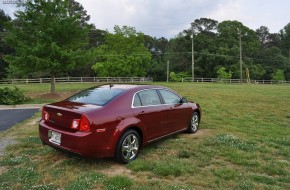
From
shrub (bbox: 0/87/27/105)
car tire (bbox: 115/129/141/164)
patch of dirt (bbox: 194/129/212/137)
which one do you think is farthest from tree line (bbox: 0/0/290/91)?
car tire (bbox: 115/129/141/164)

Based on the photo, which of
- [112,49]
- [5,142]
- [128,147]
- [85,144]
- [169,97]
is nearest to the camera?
[85,144]

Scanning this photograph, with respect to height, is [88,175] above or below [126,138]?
below

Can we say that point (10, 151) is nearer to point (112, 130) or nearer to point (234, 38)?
point (112, 130)

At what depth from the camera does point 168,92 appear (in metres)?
6.62

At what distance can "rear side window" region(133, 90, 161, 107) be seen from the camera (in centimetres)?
542

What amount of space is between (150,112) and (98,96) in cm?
110

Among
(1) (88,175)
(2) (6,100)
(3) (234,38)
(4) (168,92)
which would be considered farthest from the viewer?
(3) (234,38)

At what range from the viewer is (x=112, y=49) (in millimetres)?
51906

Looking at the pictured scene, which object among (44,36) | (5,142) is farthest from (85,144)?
(44,36)

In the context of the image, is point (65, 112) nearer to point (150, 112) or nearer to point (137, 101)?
point (137, 101)

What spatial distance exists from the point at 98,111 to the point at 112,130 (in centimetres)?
41

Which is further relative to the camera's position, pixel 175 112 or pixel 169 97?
pixel 169 97

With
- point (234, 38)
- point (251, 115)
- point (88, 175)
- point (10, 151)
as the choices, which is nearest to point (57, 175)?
point (88, 175)

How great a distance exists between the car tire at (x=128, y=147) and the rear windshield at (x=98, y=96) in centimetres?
74
